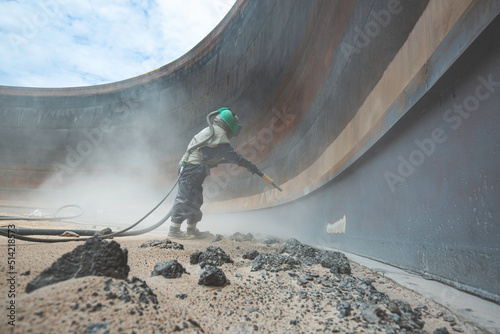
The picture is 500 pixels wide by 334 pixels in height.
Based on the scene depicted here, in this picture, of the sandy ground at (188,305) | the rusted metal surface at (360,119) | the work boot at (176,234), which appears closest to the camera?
the sandy ground at (188,305)

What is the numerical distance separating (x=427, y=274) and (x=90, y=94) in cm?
1258

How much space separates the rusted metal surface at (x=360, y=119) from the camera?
1.03 metres

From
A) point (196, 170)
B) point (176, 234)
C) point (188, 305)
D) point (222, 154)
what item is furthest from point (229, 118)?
point (188, 305)

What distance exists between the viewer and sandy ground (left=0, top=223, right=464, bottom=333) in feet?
2.10

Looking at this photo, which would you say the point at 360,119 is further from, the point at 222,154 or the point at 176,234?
the point at 176,234

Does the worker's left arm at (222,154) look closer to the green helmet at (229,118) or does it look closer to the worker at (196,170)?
the worker at (196,170)

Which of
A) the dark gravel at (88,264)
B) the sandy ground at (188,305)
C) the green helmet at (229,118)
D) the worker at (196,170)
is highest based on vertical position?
the green helmet at (229,118)

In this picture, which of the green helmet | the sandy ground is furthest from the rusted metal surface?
the green helmet

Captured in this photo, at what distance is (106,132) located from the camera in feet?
34.6

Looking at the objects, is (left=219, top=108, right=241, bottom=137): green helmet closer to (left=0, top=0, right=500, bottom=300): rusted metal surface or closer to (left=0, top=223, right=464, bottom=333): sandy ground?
(left=0, top=0, right=500, bottom=300): rusted metal surface

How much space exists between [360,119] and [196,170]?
2098mm

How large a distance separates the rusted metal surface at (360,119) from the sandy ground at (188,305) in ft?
1.15

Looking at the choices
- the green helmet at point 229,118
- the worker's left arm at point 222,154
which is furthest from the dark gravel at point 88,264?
the green helmet at point 229,118

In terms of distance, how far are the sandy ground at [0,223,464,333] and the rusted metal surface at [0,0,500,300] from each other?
0.35 metres
